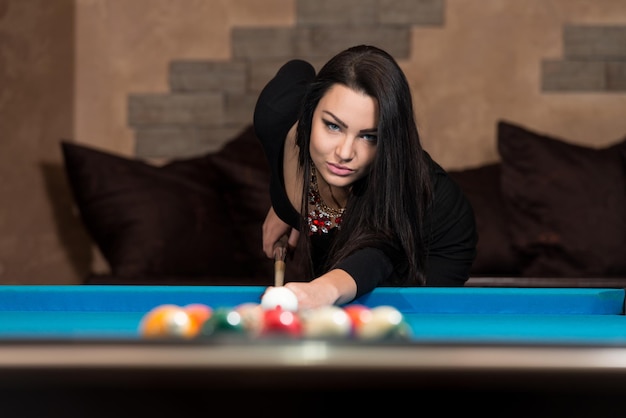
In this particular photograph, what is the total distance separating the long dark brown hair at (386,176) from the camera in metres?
2.05

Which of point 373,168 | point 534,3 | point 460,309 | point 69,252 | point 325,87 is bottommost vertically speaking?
point 69,252

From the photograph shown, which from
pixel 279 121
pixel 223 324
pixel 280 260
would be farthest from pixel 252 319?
pixel 279 121

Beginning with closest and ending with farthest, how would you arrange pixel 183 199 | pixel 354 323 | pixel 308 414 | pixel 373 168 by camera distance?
pixel 308 414, pixel 354 323, pixel 373 168, pixel 183 199

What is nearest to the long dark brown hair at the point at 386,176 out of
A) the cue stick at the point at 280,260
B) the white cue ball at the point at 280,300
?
the cue stick at the point at 280,260

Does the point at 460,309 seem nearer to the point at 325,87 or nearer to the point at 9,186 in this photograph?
the point at 325,87

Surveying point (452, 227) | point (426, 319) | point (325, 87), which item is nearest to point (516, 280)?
point (452, 227)

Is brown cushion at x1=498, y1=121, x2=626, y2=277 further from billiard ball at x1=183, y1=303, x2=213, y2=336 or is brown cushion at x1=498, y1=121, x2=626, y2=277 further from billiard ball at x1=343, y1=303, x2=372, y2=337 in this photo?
billiard ball at x1=183, y1=303, x2=213, y2=336

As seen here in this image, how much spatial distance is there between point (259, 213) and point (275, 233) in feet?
3.33

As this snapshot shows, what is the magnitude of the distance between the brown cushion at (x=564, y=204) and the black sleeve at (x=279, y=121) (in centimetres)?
138

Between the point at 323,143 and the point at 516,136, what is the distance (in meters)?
1.81

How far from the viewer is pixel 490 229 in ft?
11.9

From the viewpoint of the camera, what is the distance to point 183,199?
3.65 metres

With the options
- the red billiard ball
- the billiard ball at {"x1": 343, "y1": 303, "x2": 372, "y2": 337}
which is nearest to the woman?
the billiard ball at {"x1": 343, "y1": 303, "x2": 372, "y2": 337}

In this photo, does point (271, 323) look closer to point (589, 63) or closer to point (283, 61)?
point (283, 61)
